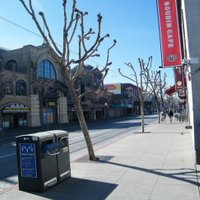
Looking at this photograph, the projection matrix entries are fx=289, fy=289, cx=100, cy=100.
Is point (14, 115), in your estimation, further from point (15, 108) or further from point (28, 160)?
point (28, 160)

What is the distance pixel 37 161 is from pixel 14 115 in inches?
1353

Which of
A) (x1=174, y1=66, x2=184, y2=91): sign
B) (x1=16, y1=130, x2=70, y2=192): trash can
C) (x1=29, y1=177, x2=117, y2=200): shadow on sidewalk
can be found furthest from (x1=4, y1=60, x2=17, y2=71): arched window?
(x1=29, y1=177, x2=117, y2=200): shadow on sidewalk

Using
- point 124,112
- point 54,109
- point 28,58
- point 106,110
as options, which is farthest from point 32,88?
point 124,112

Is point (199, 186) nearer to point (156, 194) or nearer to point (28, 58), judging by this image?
point (156, 194)

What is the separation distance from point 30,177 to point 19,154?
616 mm

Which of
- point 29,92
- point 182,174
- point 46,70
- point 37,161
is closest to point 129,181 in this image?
point 182,174

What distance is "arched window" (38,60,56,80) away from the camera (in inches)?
1812

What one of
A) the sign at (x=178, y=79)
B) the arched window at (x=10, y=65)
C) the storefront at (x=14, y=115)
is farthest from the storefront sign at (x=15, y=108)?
the sign at (x=178, y=79)

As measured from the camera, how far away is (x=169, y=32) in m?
9.97

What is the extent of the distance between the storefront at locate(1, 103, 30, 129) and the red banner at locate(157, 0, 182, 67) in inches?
1162

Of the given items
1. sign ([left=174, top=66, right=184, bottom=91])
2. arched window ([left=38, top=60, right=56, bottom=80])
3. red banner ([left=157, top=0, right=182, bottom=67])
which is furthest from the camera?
arched window ([left=38, top=60, right=56, bottom=80])

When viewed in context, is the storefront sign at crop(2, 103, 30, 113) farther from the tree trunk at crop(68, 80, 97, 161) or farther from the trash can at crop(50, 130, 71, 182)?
the trash can at crop(50, 130, 71, 182)

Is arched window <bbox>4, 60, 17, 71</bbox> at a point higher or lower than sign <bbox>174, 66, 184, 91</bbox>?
higher

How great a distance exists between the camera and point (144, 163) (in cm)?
916
